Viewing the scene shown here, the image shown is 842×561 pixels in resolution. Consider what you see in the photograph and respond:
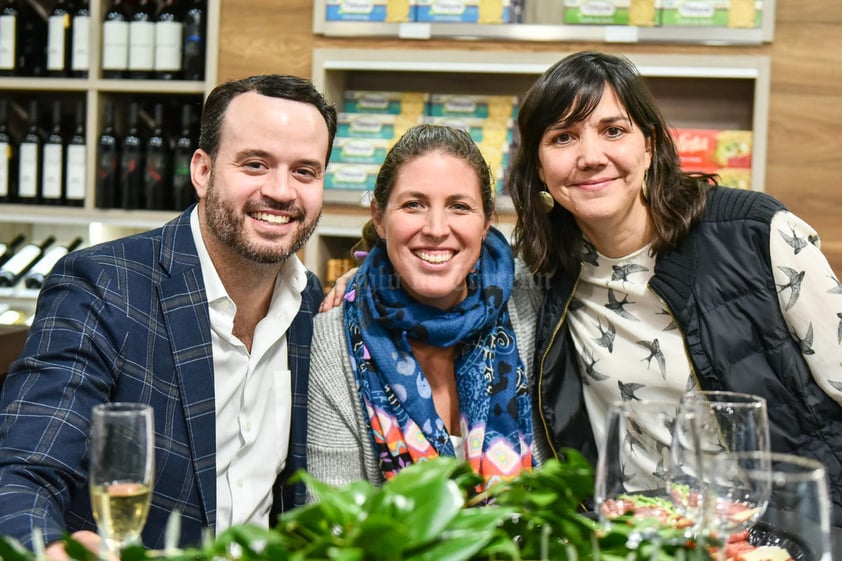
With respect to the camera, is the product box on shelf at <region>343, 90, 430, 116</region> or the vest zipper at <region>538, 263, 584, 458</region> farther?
the product box on shelf at <region>343, 90, 430, 116</region>

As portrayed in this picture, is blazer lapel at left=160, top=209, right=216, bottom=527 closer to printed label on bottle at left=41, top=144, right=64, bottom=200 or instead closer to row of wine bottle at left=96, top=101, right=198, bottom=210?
row of wine bottle at left=96, top=101, right=198, bottom=210

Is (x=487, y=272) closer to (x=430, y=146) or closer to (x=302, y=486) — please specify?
(x=430, y=146)

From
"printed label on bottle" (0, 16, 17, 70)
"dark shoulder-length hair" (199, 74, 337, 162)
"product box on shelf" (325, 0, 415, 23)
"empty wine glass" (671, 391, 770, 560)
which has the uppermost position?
"product box on shelf" (325, 0, 415, 23)

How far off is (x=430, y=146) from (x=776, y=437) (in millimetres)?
918

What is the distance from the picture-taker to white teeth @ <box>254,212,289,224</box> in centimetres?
178

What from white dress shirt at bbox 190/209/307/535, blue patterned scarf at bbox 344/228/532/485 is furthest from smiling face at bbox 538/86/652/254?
white dress shirt at bbox 190/209/307/535

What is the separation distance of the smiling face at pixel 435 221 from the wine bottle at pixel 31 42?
7.27 feet

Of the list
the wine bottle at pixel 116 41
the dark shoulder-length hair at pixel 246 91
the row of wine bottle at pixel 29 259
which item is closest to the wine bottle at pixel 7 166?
the row of wine bottle at pixel 29 259

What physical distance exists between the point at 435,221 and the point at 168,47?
6.19ft

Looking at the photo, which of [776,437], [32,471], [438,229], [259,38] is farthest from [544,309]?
[259,38]

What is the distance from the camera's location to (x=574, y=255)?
2.05 meters

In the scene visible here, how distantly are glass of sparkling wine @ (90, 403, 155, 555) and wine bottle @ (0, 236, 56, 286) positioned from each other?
9.01 feet

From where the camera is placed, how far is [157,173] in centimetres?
338

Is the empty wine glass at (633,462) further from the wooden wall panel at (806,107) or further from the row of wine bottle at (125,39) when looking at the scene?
the row of wine bottle at (125,39)
